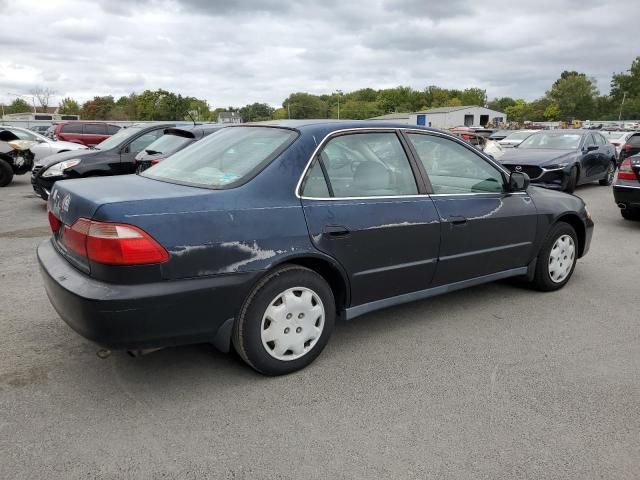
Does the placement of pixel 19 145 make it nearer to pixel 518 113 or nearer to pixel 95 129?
pixel 95 129

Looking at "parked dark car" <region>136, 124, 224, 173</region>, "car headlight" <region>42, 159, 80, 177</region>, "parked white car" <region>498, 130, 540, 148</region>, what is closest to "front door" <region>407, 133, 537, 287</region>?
"parked dark car" <region>136, 124, 224, 173</region>

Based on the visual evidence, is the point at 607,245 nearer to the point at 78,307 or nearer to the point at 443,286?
the point at 443,286

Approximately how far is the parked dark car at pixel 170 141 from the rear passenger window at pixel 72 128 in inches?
541

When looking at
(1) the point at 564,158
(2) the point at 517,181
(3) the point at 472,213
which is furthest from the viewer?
(1) the point at 564,158

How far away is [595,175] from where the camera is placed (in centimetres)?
1302

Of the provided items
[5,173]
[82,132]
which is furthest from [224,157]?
[82,132]

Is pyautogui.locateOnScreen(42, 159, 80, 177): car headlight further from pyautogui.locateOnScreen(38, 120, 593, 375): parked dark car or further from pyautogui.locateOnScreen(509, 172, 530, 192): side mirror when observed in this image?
pyautogui.locateOnScreen(509, 172, 530, 192): side mirror

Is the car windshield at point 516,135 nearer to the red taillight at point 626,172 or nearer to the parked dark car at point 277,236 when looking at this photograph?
the red taillight at point 626,172

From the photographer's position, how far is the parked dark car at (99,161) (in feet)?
28.2

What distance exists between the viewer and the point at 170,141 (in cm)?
857

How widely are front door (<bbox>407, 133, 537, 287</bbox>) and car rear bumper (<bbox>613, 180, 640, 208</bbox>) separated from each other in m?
4.56

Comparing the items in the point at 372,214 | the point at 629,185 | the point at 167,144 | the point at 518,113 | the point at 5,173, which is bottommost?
the point at 5,173

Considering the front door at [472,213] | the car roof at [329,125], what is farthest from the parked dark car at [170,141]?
the front door at [472,213]

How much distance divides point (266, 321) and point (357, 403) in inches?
27.8
